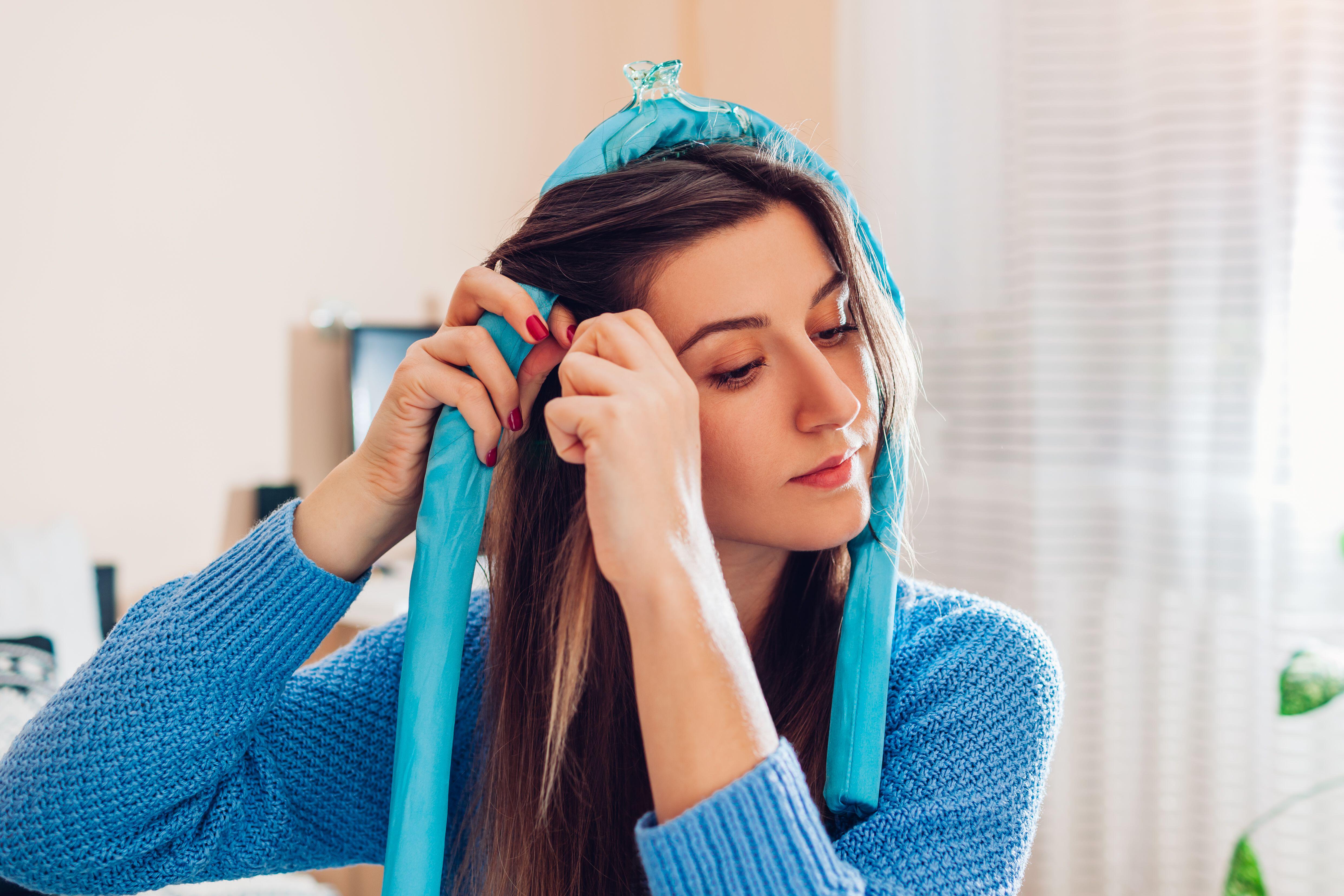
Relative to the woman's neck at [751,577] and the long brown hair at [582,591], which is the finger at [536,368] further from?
the woman's neck at [751,577]

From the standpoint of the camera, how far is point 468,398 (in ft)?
2.60

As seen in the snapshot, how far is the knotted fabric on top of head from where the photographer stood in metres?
0.69

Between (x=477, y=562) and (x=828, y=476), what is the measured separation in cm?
33

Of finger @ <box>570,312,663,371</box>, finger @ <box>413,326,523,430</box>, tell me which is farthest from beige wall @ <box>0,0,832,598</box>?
finger @ <box>570,312,663,371</box>

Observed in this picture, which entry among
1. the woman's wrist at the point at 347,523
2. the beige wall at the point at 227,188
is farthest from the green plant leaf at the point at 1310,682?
the beige wall at the point at 227,188

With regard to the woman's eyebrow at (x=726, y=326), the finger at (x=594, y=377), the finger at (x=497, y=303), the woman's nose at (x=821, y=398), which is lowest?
the woman's nose at (x=821, y=398)

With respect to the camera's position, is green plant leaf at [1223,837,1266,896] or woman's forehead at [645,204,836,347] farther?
green plant leaf at [1223,837,1266,896]

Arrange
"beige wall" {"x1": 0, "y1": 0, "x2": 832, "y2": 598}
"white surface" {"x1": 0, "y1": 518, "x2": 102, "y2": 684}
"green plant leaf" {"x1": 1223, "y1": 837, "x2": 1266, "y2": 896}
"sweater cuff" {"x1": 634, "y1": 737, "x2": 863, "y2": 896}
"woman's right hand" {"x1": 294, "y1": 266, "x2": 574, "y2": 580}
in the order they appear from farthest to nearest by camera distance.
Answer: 1. "beige wall" {"x1": 0, "y1": 0, "x2": 832, "y2": 598}
2. "white surface" {"x1": 0, "y1": 518, "x2": 102, "y2": 684}
3. "green plant leaf" {"x1": 1223, "y1": 837, "x2": 1266, "y2": 896}
4. "woman's right hand" {"x1": 294, "y1": 266, "x2": 574, "y2": 580}
5. "sweater cuff" {"x1": 634, "y1": 737, "x2": 863, "y2": 896}

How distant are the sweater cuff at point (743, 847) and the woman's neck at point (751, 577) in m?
0.42

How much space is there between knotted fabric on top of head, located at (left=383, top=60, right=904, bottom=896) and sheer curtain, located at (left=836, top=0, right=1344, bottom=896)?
1004 millimetres

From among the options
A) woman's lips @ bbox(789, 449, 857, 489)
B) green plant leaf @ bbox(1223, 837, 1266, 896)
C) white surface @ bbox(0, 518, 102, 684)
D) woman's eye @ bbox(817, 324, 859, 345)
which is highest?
woman's eye @ bbox(817, 324, 859, 345)

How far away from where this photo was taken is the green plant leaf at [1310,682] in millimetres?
1302

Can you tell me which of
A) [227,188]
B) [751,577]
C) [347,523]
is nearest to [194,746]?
[347,523]

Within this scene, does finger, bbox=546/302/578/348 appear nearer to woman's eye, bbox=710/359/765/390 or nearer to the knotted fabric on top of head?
the knotted fabric on top of head
